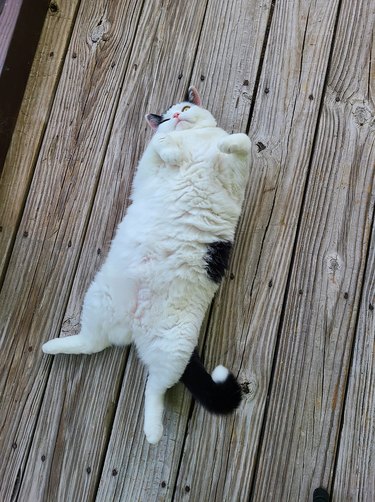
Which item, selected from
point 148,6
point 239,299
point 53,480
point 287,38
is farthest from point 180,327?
point 148,6

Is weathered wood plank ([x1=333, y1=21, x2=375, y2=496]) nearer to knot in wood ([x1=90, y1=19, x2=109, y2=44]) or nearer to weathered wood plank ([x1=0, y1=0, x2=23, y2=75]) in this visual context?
knot in wood ([x1=90, y1=19, x2=109, y2=44])

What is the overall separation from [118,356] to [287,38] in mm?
1341

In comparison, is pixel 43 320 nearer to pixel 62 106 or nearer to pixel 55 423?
pixel 55 423

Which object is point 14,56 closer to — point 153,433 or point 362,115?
point 362,115

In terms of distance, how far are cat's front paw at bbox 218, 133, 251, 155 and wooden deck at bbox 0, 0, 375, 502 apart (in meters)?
0.18

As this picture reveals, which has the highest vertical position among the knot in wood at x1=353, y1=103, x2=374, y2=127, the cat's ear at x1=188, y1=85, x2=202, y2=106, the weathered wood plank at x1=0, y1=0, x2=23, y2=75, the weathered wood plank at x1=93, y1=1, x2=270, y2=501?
the weathered wood plank at x1=0, y1=0, x2=23, y2=75

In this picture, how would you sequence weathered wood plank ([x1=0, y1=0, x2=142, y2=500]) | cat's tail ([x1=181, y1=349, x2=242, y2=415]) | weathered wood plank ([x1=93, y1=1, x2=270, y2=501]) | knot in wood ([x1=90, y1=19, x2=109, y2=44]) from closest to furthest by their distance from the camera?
cat's tail ([x1=181, y1=349, x2=242, y2=415]) < weathered wood plank ([x1=93, y1=1, x2=270, y2=501]) < weathered wood plank ([x1=0, y1=0, x2=142, y2=500]) < knot in wood ([x1=90, y1=19, x2=109, y2=44])

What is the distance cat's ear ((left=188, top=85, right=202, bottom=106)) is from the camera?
1.67 meters

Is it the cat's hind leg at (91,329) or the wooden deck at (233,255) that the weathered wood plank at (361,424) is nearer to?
the wooden deck at (233,255)

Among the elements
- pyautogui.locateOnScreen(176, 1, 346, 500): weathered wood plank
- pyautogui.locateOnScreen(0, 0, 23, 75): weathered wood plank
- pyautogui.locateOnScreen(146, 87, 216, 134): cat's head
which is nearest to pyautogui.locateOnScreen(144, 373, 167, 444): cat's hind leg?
pyautogui.locateOnScreen(176, 1, 346, 500): weathered wood plank

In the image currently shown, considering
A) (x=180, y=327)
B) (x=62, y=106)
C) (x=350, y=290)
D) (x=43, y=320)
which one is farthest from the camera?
(x=62, y=106)

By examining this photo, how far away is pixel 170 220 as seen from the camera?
1487mm

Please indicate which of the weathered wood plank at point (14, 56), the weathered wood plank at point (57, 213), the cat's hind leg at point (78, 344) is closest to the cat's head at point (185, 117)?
the weathered wood plank at point (57, 213)

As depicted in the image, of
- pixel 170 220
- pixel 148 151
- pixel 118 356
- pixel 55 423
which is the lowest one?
pixel 55 423
